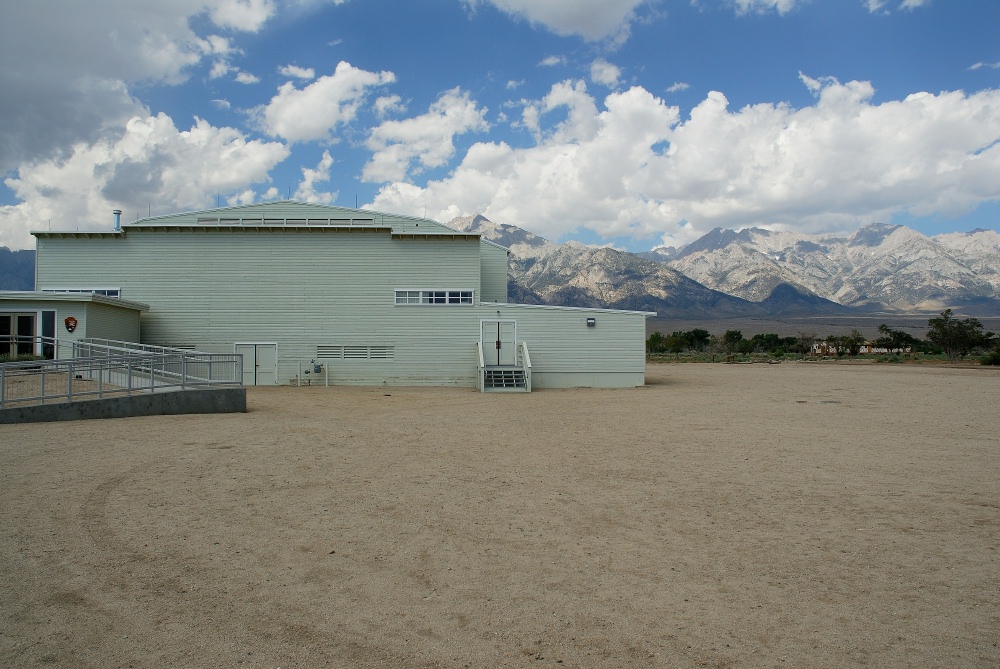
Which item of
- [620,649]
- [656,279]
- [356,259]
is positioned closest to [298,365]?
[356,259]

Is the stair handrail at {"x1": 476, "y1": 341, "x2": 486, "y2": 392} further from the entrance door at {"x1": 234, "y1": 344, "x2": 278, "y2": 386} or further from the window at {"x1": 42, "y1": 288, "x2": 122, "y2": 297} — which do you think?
the window at {"x1": 42, "y1": 288, "x2": 122, "y2": 297}

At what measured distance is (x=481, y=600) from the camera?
204 inches

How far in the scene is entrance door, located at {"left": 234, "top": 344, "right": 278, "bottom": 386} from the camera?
2575cm

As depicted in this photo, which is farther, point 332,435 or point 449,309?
point 449,309

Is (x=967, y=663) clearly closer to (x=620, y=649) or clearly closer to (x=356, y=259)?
(x=620, y=649)

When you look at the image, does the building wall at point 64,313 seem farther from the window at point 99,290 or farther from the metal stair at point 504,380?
the metal stair at point 504,380

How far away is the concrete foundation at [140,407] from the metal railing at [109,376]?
0.72ft

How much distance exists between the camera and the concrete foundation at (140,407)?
1316 centimetres

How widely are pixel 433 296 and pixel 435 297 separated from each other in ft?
0.29

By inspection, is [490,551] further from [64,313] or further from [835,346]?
[835,346]

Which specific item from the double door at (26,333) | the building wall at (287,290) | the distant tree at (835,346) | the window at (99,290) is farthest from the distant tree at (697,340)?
the double door at (26,333)

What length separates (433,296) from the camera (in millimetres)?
26219

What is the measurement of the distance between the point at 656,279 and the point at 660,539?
19445 centimetres

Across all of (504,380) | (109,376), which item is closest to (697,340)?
(504,380)
